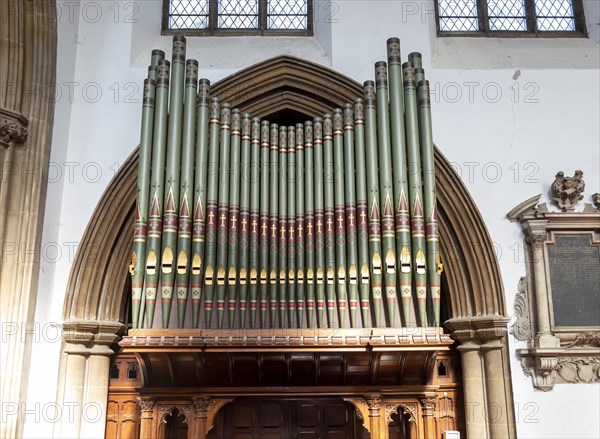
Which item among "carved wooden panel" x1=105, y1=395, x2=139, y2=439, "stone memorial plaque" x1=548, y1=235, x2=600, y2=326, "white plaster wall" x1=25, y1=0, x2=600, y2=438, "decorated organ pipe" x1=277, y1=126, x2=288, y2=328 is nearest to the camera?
"decorated organ pipe" x1=277, y1=126, x2=288, y2=328

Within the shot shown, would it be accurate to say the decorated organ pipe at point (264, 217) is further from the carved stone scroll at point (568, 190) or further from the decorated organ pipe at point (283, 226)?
the carved stone scroll at point (568, 190)

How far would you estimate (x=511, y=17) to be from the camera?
27.9ft

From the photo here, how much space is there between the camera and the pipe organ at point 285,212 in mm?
6273

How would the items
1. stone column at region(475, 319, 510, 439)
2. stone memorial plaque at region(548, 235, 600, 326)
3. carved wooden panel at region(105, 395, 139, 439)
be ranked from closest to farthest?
stone column at region(475, 319, 510, 439) → stone memorial plaque at region(548, 235, 600, 326) → carved wooden panel at region(105, 395, 139, 439)

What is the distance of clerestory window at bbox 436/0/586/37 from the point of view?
839 centimetres

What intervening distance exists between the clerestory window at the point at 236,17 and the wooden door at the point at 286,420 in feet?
14.2

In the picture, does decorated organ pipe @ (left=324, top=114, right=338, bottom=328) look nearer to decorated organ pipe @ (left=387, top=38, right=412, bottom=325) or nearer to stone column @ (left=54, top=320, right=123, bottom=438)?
decorated organ pipe @ (left=387, top=38, right=412, bottom=325)

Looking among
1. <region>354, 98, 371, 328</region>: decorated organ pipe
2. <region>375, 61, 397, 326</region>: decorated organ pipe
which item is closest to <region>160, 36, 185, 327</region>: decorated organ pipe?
<region>354, 98, 371, 328</region>: decorated organ pipe

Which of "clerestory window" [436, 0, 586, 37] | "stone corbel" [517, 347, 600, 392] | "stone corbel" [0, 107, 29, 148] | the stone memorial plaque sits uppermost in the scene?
"clerestory window" [436, 0, 586, 37]

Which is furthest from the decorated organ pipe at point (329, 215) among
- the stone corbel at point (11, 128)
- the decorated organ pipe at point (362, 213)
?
the stone corbel at point (11, 128)

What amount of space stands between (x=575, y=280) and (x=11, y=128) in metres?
5.82

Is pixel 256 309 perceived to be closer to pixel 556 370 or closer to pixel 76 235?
pixel 76 235

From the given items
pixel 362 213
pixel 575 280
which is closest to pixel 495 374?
pixel 575 280

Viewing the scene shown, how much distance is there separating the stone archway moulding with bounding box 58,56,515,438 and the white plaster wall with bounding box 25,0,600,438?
0.14 m
